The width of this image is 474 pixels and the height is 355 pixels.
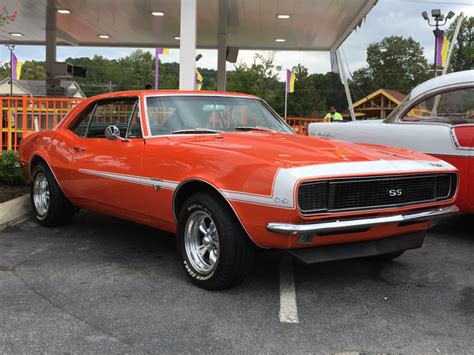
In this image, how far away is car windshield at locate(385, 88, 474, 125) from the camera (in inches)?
225

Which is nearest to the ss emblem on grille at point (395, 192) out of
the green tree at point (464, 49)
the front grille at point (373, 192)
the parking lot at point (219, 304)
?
the front grille at point (373, 192)

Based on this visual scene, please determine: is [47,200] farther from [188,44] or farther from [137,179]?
[188,44]

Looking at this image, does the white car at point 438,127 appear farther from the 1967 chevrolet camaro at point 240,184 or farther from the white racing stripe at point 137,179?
the white racing stripe at point 137,179

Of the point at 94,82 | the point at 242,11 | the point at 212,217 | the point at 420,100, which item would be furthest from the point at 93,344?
the point at 94,82

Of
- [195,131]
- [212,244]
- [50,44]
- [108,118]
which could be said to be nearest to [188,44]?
[108,118]

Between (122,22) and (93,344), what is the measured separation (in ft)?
49.9

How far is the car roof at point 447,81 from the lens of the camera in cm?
580

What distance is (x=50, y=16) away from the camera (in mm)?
15930

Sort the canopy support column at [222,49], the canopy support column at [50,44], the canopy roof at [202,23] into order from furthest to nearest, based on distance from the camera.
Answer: the canopy support column at [50,44] < the canopy support column at [222,49] < the canopy roof at [202,23]

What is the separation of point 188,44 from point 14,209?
466cm

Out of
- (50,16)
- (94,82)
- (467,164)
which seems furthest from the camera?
(94,82)

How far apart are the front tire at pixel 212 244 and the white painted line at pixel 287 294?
363mm

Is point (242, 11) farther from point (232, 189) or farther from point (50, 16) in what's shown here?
point (232, 189)

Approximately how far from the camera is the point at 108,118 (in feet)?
19.1
